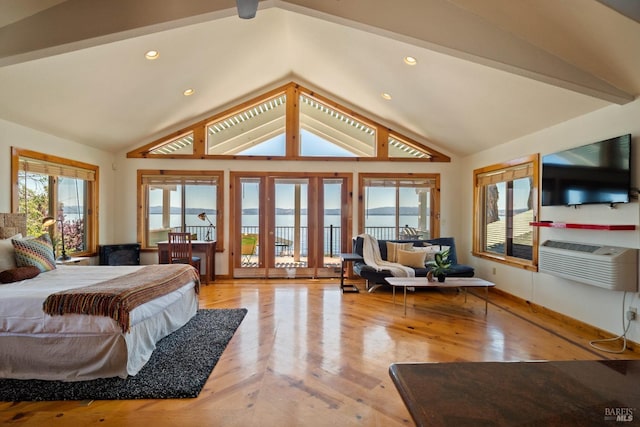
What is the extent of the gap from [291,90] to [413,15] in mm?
3532

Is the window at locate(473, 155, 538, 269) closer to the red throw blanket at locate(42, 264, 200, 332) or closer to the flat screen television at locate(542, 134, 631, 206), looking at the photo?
the flat screen television at locate(542, 134, 631, 206)

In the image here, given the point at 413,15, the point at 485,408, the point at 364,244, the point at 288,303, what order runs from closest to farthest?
the point at 485,408, the point at 413,15, the point at 288,303, the point at 364,244

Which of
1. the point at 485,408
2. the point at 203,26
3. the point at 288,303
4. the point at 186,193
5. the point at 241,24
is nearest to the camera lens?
the point at 485,408

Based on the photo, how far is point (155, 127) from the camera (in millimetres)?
5477

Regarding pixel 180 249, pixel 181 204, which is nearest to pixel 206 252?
pixel 180 249

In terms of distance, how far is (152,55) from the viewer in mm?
3586

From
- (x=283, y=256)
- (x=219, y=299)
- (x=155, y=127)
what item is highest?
(x=155, y=127)

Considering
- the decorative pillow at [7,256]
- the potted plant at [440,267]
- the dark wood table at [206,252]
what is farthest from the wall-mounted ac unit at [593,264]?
the decorative pillow at [7,256]

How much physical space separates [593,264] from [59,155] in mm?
6746

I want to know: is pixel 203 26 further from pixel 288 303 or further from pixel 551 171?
pixel 551 171

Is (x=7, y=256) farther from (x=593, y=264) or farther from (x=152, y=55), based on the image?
(x=593, y=264)

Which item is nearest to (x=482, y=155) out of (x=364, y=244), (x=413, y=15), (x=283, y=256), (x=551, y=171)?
(x=551, y=171)

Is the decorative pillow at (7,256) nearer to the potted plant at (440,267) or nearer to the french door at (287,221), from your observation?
the french door at (287,221)

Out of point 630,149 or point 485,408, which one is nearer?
point 485,408
